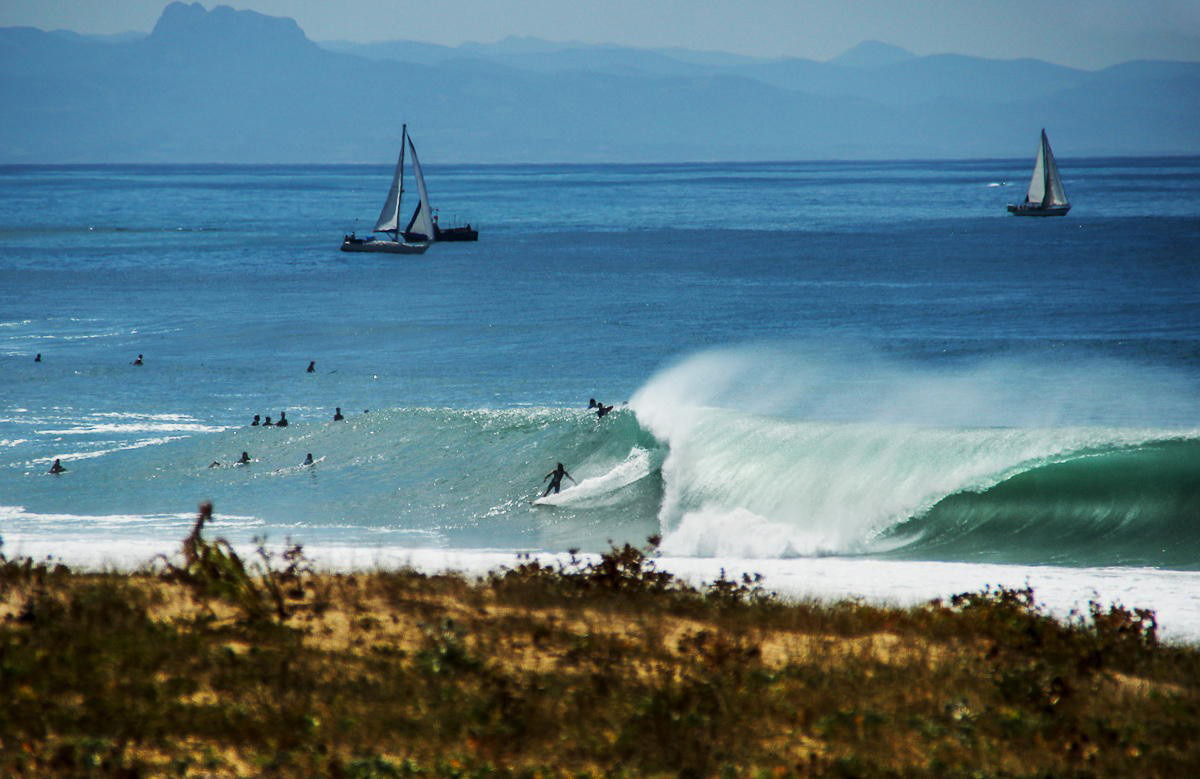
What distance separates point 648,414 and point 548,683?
18.9 metres

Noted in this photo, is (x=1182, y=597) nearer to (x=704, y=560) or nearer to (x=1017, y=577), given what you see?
(x=1017, y=577)

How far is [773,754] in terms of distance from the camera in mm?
8445

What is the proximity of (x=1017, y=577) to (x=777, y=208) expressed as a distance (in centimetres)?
15491

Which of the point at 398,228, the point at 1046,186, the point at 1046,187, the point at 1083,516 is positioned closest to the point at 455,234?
the point at 398,228

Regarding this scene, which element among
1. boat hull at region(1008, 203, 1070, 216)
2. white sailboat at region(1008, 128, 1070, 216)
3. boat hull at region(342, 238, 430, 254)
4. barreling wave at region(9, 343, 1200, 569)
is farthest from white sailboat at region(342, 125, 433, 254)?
white sailboat at region(1008, 128, 1070, 216)

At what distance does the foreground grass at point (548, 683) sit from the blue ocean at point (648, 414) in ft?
Answer: 16.6

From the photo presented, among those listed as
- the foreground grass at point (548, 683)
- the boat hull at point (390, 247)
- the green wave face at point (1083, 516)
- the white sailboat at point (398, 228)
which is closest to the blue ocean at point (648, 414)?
the green wave face at point (1083, 516)

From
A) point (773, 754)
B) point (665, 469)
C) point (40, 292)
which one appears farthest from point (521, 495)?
point (40, 292)

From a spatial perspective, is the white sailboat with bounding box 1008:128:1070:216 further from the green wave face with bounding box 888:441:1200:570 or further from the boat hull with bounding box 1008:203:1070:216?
the green wave face with bounding box 888:441:1200:570

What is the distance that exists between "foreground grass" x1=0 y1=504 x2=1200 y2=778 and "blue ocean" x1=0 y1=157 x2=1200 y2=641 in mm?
5061

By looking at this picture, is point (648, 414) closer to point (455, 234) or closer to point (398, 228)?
point (398, 228)

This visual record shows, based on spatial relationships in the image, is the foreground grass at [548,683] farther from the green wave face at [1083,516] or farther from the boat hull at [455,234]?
the boat hull at [455,234]

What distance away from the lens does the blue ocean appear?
2106 centimetres

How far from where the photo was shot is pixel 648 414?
2844 cm
